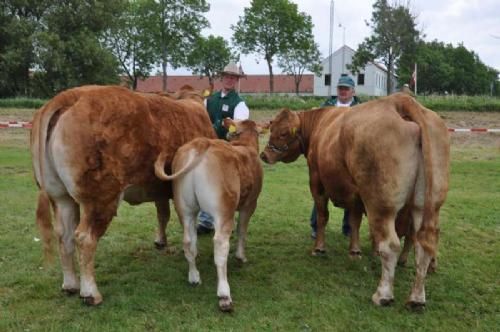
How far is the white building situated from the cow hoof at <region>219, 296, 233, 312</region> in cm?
6459

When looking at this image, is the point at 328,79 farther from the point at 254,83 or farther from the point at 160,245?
the point at 160,245

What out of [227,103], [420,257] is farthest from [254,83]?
[420,257]

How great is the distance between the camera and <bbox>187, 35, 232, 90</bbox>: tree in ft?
221

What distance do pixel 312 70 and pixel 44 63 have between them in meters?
39.8

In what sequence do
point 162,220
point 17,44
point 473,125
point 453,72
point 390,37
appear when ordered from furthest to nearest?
point 453,72
point 390,37
point 17,44
point 473,125
point 162,220

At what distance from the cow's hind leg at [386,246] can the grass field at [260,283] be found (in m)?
0.17

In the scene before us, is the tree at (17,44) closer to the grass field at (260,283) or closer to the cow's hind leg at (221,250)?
the grass field at (260,283)

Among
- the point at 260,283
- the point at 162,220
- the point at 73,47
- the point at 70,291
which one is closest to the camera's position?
the point at 70,291

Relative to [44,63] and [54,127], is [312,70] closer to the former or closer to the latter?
[44,63]

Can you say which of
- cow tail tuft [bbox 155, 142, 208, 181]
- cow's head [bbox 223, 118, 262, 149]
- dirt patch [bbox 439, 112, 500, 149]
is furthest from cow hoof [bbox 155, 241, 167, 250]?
dirt patch [bbox 439, 112, 500, 149]

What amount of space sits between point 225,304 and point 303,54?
217ft

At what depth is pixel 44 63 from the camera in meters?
39.3

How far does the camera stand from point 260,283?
5.50m

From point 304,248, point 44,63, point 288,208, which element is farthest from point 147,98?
point 44,63
